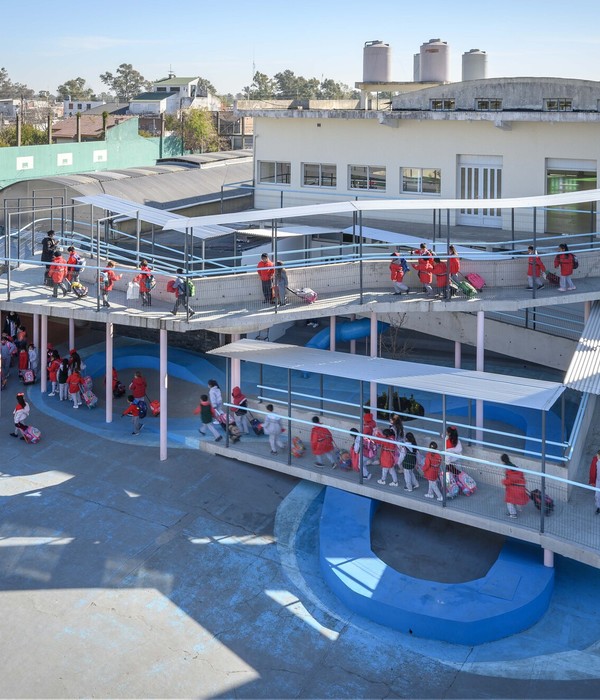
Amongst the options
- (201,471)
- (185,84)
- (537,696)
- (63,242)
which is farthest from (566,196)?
(185,84)

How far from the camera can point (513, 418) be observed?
66.8ft

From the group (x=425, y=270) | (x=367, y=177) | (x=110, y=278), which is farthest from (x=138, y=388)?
(x=367, y=177)

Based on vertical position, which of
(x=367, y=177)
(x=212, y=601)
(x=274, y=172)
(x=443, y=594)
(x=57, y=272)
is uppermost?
(x=274, y=172)

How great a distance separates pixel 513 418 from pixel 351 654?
913 cm

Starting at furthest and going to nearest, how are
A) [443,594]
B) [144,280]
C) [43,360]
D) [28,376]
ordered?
[28,376] → [43,360] → [144,280] → [443,594]

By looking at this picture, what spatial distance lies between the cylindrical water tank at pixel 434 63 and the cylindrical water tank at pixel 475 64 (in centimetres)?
75

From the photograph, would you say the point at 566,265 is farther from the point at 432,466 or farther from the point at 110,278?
the point at 110,278

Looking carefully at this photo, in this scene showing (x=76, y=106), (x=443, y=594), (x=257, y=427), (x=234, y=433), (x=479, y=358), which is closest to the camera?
(x=443, y=594)

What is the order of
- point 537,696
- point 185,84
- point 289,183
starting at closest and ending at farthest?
point 537,696 < point 289,183 < point 185,84

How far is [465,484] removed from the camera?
51.2 ft

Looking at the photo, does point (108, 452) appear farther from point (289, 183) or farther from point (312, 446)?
point (289, 183)

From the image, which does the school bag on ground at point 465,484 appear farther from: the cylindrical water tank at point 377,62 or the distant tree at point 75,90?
the distant tree at point 75,90

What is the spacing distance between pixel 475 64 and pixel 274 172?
10026 mm

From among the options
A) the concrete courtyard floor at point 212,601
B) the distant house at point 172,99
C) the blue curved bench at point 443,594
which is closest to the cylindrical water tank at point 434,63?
the concrete courtyard floor at point 212,601
